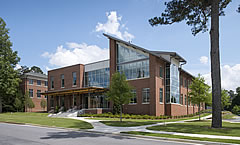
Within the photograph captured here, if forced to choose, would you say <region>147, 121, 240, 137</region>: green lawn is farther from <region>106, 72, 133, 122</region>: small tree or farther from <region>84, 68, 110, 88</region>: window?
<region>84, 68, 110, 88</region>: window

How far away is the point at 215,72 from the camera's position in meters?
17.2

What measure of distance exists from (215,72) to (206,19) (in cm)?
586

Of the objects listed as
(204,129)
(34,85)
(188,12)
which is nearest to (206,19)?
(188,12)

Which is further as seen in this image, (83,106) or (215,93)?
(83,106)

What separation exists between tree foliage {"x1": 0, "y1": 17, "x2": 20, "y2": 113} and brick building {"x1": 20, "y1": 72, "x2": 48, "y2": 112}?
357 cm

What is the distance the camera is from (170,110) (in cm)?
3244

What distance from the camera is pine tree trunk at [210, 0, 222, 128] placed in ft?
55.4

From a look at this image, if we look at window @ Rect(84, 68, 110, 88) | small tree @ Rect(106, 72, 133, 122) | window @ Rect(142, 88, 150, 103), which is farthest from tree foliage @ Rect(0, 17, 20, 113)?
small tree @ Rect(106, 72, 133, 122)

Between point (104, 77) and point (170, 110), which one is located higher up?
point (104, 77)

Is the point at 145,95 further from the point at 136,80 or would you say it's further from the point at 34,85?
the point at 34,85

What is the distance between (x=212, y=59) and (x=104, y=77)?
22114 mm

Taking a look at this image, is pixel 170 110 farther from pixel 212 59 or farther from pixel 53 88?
pixel 53 88

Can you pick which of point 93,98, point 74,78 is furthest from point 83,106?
point 74,78

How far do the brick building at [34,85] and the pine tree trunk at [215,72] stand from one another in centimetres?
4386
